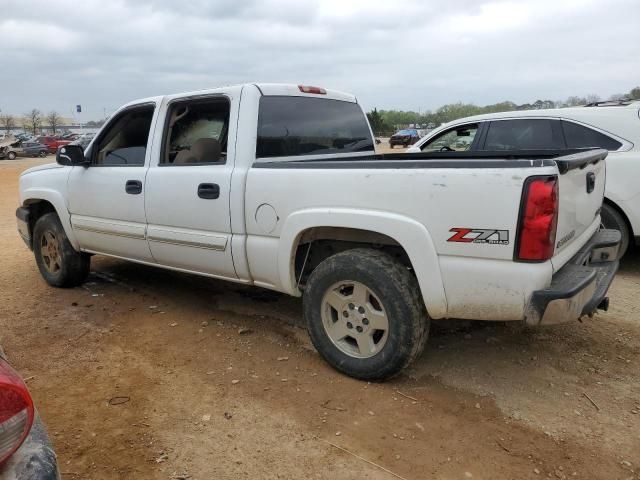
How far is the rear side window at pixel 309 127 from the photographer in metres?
3.89

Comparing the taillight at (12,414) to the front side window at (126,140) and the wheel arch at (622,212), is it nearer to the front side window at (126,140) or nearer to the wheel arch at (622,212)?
the front side window at (126,140)

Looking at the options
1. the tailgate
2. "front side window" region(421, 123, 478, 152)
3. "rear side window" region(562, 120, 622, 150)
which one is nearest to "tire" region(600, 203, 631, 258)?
"rear side window" region(562, 120, 622, 150)

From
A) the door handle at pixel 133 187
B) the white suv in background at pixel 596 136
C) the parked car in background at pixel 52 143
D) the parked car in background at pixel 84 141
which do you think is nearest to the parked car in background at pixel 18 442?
the door handle at pixel 133 187

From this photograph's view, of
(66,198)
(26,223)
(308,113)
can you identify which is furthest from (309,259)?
(26,223)

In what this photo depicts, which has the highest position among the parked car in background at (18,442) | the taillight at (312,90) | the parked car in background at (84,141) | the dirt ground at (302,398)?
the taillight at (312,90)

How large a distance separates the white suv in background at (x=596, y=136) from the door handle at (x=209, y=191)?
3594 mm

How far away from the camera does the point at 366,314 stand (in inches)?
129

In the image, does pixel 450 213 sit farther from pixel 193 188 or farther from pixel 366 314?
pixel 193 188

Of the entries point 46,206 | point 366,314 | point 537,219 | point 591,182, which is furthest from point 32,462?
point 46,206

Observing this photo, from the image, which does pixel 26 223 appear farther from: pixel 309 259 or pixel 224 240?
pixel 309 259

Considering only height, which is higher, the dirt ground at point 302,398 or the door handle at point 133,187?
the door handle at point 133,187

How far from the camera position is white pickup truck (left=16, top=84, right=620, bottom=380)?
2.73 metres

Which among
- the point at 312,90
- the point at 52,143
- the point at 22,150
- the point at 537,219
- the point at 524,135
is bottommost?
the point at 22,150

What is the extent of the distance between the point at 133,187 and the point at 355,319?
7.45ft
